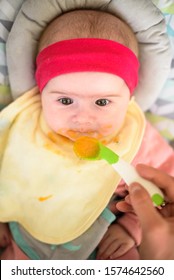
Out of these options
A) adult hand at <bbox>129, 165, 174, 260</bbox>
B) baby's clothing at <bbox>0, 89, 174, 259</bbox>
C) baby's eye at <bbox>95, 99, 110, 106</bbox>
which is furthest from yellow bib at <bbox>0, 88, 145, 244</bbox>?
adult hand at <bbox>129, 165, 174, 260</bbox>

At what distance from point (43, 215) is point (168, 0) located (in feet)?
1.85

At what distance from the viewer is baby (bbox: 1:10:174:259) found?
2.79ft

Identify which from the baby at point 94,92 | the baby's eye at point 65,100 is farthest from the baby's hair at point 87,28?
the baby's eye at point 65,100

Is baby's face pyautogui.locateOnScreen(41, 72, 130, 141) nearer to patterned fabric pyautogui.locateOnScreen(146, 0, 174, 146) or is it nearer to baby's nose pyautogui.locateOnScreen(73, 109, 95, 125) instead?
baby's nose pyautogui.locateOnScreen(73, 109, 95, 125)

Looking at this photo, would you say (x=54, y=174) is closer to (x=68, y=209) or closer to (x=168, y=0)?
(x=68, y=209)

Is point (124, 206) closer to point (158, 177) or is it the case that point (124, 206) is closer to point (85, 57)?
point (158, 177)

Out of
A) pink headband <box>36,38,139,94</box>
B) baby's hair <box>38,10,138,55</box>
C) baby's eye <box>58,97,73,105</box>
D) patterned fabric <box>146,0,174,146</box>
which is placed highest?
baby's hair <box>38,10,138,55</box>

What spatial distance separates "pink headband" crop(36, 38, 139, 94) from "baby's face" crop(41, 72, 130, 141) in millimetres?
14

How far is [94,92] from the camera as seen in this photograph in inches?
33.9

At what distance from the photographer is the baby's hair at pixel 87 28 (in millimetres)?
851

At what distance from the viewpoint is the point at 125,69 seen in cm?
87

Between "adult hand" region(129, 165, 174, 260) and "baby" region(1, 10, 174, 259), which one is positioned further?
"baby" region(1, 10, 174, 259)

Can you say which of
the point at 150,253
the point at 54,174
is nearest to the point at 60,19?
the point at 54,174

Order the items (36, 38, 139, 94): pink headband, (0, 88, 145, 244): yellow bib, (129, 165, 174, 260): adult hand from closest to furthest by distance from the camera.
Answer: (129, 165, 174, 260): adult hand → (36, 38, 139, 94): pink headband → (0, 88, 145, 244): yellow bib
